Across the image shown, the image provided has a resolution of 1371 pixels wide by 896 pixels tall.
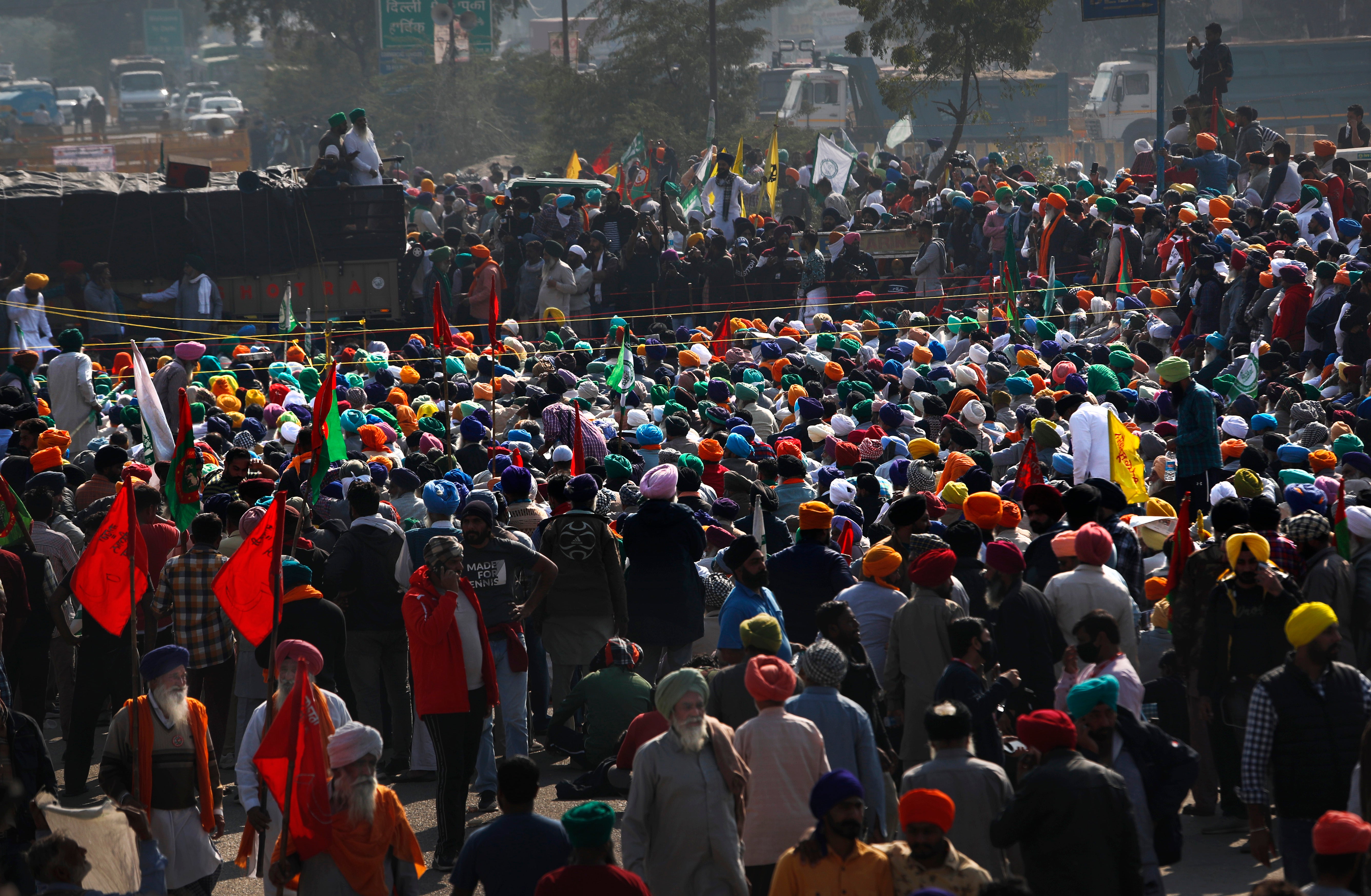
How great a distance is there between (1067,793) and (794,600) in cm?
271

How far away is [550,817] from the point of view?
676 centimetres

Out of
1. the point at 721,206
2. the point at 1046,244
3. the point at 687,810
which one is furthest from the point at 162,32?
the point at 687,810

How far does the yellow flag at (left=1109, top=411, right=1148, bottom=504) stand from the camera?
31.5 feet

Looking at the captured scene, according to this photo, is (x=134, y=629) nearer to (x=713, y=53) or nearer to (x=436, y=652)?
(x=436, y=652)

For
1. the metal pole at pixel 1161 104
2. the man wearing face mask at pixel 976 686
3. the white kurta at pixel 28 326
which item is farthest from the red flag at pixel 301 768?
the metal pole at pixel 1161 104

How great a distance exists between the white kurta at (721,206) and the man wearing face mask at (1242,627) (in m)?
17.7

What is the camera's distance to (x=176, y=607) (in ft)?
25.0

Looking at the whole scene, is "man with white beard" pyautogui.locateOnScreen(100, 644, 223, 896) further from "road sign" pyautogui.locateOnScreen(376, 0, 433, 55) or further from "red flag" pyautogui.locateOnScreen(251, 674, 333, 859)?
"road sign" pyautogui.locateOnScreen(376, 0, 433, 55)

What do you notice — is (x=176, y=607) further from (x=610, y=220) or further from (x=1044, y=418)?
(x=610, y=220)

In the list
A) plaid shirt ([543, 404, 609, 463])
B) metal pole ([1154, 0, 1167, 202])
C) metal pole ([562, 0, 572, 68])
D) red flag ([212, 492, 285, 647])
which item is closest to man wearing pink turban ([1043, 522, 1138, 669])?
red flag ([212, 492, 285, 647])

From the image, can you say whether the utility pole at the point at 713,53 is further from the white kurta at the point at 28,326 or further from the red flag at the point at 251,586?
the red flag at the point at 251,586

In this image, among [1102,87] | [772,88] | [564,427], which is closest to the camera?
[564,427]

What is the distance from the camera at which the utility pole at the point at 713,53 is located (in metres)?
36.4

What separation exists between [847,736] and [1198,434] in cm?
544
